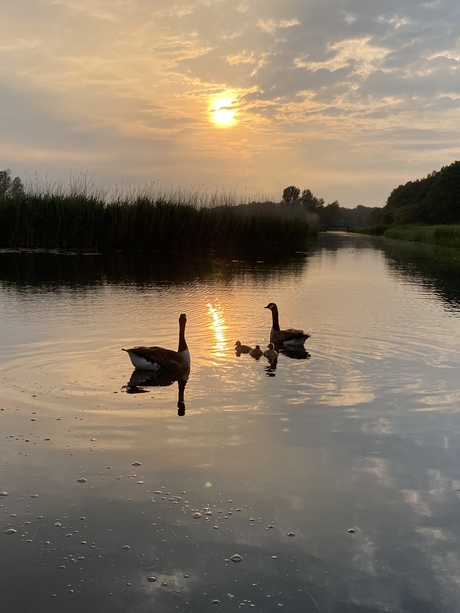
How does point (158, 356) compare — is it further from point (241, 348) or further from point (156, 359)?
point (241, 348)

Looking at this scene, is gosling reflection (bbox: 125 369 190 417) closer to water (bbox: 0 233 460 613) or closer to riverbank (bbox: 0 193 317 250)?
water (bbox: 0 233 460 613)

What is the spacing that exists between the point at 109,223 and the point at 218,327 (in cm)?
2227

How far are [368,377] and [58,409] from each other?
12.4 ft

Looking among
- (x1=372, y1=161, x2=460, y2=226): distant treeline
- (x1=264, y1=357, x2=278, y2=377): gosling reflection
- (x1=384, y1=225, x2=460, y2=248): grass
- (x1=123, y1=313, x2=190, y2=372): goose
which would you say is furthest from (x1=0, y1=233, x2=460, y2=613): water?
(x1=372, y1=161, x2=460, y2=226): distant treeline

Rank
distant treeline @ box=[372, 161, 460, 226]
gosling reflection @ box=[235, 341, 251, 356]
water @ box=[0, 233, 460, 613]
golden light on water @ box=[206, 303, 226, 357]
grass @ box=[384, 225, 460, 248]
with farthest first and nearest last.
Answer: distant treeline @ box=[372, 161, 460, 226] < grass @ box=[384, 225, 460, 248] < golden light on water @ box=[206, 303, 226, 357] < gosling reflection @ box=[235, 341, 251, 356] < water @ box=[0, 233, 460, 613]

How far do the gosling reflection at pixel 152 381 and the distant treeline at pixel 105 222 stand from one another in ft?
79.3

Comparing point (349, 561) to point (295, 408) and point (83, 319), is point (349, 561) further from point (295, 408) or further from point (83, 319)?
point (83, 319)

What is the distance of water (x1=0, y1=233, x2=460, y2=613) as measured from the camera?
11.8 feet

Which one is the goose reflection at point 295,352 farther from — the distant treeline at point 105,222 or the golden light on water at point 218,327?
the distant treeline at point 105,222

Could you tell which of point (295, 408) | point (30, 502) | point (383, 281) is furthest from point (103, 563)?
point (383, 281)

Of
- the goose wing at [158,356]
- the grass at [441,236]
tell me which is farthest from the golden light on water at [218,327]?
the grass at [441,236]

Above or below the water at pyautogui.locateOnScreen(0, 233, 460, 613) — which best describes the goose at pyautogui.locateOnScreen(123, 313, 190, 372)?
above

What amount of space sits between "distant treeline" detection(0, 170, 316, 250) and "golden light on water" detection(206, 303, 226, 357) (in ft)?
62.6

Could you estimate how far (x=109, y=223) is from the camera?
32531 mm
